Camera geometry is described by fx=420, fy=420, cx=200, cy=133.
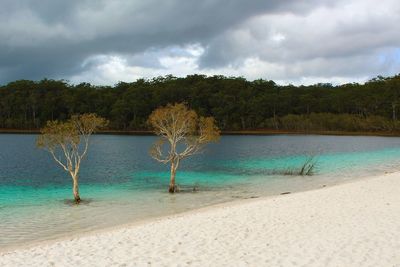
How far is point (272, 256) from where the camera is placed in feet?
44.4

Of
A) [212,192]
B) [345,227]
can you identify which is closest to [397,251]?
[345,227]

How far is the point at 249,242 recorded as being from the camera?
50.4 ft

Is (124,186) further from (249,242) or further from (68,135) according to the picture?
(249,242)

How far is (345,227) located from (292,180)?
2415cm

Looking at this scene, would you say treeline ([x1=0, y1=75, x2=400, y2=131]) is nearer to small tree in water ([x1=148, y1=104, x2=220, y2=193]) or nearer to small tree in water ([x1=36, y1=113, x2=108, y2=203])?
small tree in water ([x1=148, y1=104, x2=220, y2=193])

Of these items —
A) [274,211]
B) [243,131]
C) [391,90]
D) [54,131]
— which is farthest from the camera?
[243,131]

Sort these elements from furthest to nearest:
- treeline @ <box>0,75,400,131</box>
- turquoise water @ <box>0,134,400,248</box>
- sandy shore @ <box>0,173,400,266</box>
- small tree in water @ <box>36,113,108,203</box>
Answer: treeline @ <box>0,75,400,131</box>
small tree in water @ <box>36,113,108,203</box>
turquoise water @ <box>0,134,400,248</box>
sandy shore @ <box>0,173,400,266</box>

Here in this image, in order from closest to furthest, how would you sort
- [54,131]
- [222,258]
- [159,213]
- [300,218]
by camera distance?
1. [222,258]
2. [300,218]
3. [159,213]
4. [54,131]

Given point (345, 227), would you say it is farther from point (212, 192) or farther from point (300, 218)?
point (212, 192)

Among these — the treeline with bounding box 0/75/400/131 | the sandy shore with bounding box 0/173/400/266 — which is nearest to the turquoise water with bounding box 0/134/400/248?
the sandy shore with bounding box 0/173/400/266

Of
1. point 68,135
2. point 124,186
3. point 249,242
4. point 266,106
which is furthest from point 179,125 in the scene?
point 266,106

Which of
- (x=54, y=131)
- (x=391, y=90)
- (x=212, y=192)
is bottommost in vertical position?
(x=212, y=192)

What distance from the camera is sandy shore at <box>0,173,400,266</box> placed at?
1327 centimetres

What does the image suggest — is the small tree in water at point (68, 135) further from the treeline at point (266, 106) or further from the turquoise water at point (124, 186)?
the treeline at point (266, 106)
